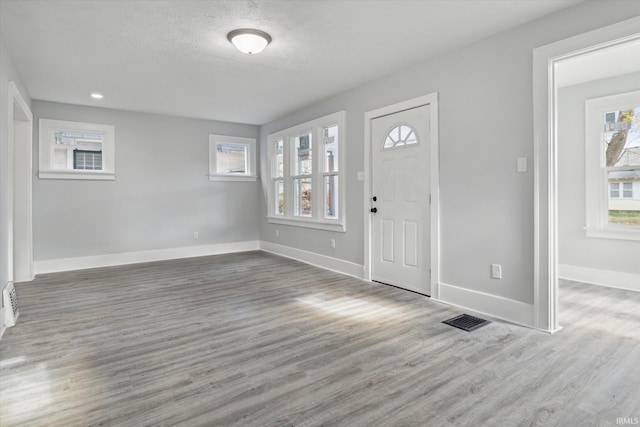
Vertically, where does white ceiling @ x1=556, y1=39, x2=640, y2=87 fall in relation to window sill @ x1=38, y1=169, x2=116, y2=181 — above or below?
above

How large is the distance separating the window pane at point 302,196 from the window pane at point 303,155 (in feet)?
0.52

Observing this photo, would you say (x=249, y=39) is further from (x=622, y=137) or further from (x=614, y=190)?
(x=614, y=190)

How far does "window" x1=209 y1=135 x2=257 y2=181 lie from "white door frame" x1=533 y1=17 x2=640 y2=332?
17.5ft

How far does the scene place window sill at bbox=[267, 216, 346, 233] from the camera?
5.12m

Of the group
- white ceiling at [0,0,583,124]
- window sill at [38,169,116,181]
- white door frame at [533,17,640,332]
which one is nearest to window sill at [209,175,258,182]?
window sill at [38,169,116,181]

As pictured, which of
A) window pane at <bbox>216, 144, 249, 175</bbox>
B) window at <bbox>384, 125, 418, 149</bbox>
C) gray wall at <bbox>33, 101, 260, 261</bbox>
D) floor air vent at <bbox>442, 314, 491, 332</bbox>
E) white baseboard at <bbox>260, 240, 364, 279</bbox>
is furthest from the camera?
window pane at <bbox>216, 144, 249, 175</bbox>

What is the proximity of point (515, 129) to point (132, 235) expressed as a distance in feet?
19.0

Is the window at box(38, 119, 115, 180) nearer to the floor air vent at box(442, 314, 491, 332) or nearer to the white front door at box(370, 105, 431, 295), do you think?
the white front door at box(370, 105, 431, 295)

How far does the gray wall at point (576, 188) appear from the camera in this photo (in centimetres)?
423

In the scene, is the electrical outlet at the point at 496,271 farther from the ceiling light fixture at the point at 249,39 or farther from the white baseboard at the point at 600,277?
the ceiling light fixture at the point at 249,39

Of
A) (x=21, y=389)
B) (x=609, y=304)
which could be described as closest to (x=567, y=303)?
(x=609, y=304)

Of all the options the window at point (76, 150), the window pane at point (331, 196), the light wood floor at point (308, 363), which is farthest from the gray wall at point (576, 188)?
the window at point (76, 150)

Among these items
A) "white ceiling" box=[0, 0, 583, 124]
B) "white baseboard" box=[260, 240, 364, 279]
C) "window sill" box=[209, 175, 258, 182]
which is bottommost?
"white baseboard" box=[260, 240, 364, 279]

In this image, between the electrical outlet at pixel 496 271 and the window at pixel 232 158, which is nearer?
the electrical outlet at pixel 496 271
